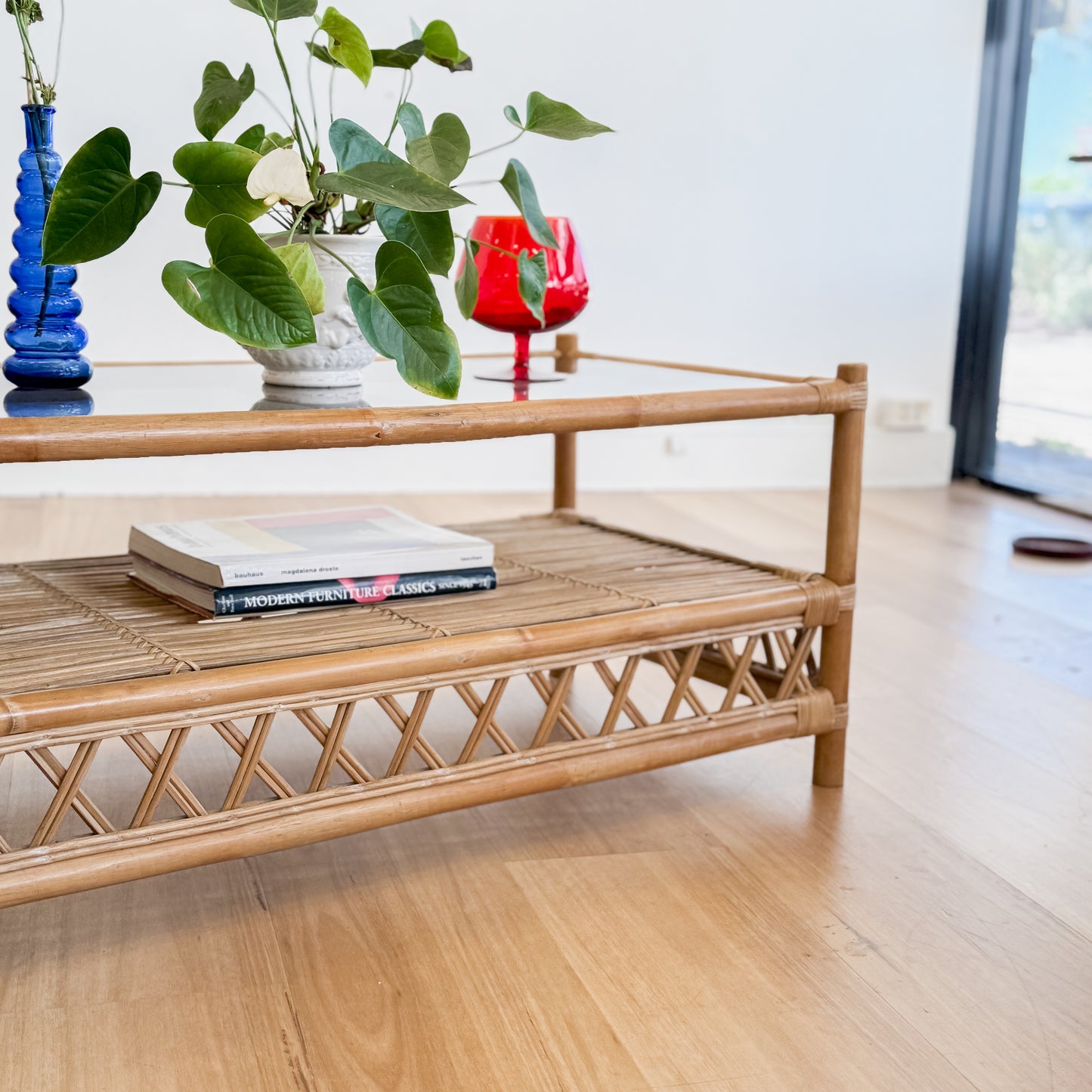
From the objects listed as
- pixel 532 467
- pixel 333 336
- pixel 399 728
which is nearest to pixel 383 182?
pixel 333 336

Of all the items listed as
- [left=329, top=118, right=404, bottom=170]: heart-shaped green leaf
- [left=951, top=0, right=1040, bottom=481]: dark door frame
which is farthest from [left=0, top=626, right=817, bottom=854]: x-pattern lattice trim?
[left=951, top=0, right=1040, bottom=481]: dark door frame

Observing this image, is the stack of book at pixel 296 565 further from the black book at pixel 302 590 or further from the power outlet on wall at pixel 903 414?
the power outlet on wall at pixel 903 414

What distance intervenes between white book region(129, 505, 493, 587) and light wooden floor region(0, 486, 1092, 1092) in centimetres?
26

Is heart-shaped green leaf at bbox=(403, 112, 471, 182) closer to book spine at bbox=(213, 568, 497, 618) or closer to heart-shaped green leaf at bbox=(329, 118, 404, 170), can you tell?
heart-shaped green leaf at bbox=(329, 118, 404, 170)

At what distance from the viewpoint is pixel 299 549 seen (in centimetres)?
121

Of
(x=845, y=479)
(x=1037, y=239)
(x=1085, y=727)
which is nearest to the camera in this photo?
(x=845, y=479)

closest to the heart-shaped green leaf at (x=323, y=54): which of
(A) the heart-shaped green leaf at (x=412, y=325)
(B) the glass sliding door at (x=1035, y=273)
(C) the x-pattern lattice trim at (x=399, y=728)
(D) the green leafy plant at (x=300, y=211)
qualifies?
(D) the green leafy plant at (x=300, y=211)

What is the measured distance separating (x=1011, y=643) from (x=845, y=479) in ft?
2.52

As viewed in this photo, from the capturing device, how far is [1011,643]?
1.93m

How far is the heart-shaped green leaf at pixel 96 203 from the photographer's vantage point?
0.94 m

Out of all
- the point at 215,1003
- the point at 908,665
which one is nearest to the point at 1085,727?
the point at 908,665

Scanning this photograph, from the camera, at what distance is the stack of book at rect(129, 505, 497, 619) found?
3.77 ft

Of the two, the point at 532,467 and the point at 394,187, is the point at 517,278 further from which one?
the point at 532,467

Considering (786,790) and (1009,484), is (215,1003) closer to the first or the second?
(786,790)
